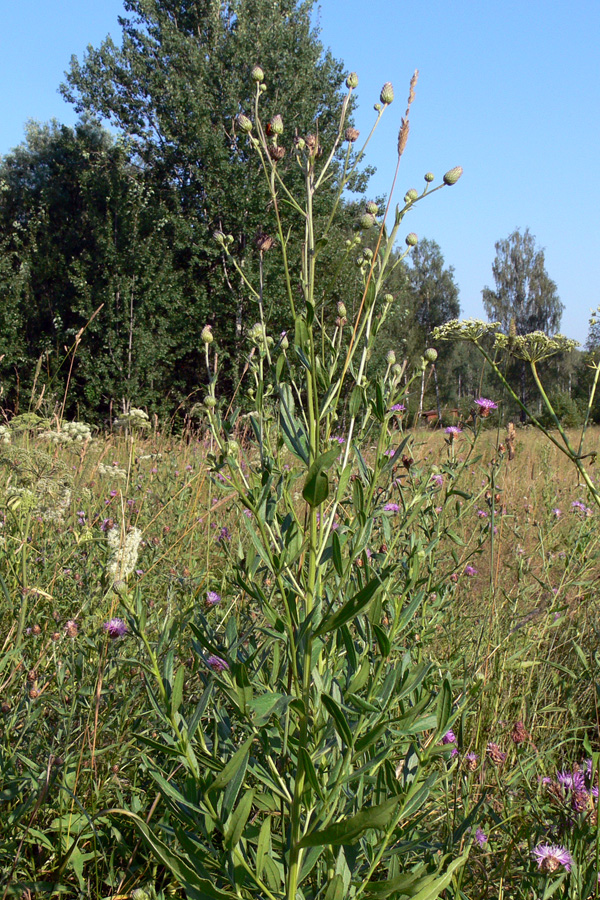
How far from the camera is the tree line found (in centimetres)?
1454

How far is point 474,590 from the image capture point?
9.13ft

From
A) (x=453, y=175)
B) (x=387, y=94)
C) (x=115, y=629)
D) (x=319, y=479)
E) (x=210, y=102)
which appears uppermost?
(x=210, y=102)

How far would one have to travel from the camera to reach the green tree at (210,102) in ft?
47.6

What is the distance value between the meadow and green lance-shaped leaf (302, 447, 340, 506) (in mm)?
231

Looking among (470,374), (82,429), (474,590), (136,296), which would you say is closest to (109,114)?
(136,296)

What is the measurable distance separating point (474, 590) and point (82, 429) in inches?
77.4

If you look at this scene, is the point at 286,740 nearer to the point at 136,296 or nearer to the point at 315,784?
the point at 315,784

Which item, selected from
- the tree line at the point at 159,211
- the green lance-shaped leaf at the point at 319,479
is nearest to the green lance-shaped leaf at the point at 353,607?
the green lance-shaped leaf at the point at 319,479

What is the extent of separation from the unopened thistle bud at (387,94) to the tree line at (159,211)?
42.9 ft

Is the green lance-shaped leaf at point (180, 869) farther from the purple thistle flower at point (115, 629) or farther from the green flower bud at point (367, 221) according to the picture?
the green flower bud at point (367, 221)

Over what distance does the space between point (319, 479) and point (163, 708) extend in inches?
16.3

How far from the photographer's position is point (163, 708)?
3.02 feet

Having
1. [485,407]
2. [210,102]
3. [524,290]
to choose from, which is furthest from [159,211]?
[524,290]

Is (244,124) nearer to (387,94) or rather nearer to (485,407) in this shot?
(387,94)
